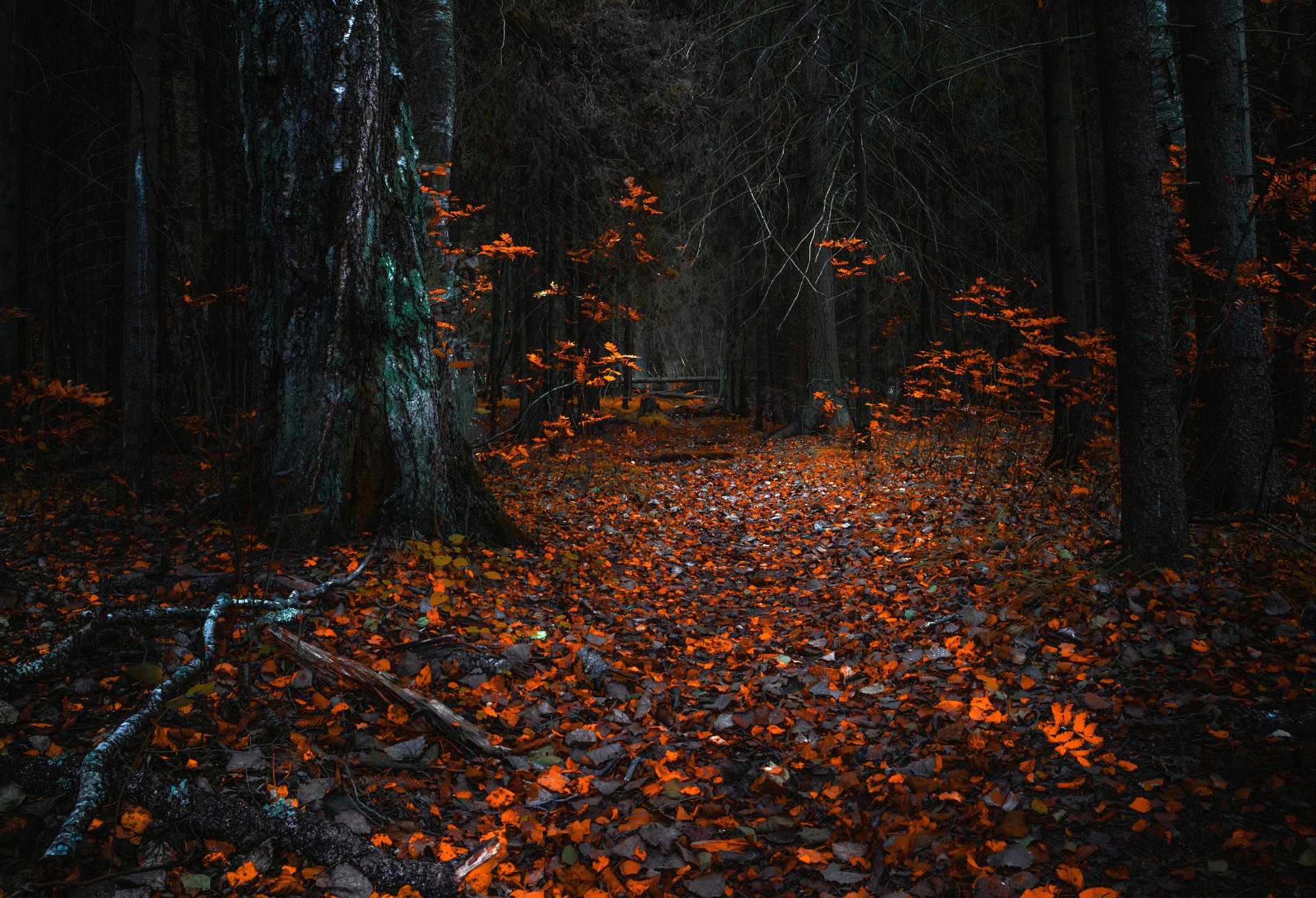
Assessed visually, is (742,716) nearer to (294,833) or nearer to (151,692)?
(294,833)

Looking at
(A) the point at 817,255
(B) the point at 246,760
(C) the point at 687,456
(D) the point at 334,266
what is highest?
(A) the point at 817,255

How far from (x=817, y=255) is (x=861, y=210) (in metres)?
0.92

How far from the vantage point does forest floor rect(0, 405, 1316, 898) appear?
2283 mm

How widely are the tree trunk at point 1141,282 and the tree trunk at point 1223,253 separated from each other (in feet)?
3.19

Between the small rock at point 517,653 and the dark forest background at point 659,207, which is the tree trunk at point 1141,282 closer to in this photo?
the dark forest background at point 659,207

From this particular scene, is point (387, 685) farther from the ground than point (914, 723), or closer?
farther from the ground

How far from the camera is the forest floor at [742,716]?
228 cm

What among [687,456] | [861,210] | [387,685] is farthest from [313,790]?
[861,210]

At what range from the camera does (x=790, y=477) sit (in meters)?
9.14

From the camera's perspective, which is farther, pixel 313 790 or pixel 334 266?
pixel 334 266

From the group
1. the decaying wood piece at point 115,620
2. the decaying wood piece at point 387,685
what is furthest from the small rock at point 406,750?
the decaying wood piece at point 115,620

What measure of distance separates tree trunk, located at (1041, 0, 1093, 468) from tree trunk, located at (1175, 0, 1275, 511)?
2.60m

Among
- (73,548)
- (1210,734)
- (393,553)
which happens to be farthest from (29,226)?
(1210,734)

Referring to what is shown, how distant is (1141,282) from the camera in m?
3.91
